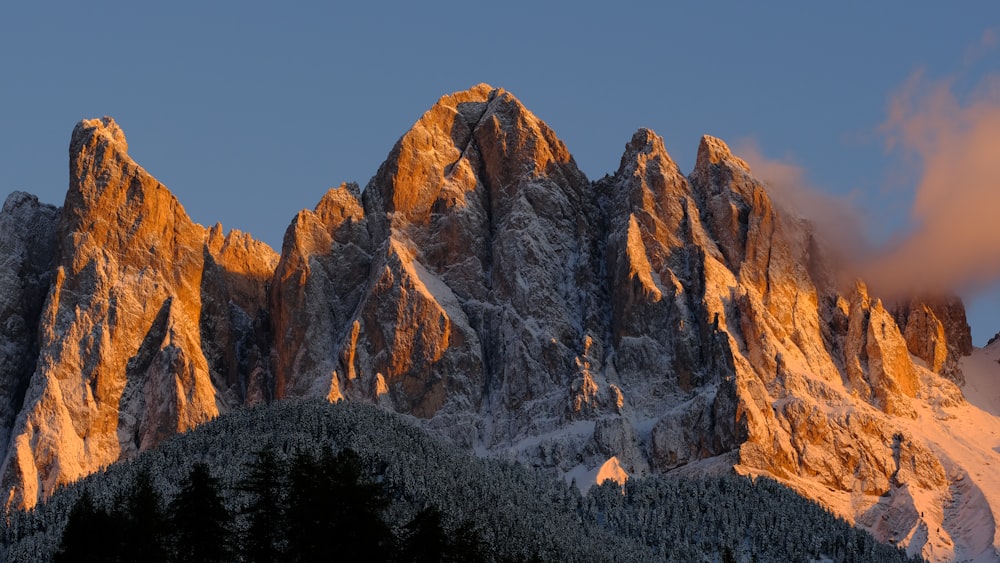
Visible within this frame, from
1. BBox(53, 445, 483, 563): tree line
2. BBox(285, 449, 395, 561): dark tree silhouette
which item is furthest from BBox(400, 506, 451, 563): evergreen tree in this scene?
BBox(285, 449, 395, 561): dark tree silhouette

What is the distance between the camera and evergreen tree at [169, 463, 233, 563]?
485 feet

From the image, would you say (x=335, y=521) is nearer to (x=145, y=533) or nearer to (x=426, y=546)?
(x=426, y=546)

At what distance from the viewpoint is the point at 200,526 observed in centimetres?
14825

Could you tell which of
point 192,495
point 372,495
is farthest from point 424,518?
point 192,495

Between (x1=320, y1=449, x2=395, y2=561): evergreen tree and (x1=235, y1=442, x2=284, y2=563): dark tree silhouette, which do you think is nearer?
(x1=320, y1=449, x2=395, y2=561): evergreen tree

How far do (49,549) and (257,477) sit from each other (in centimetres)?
5313

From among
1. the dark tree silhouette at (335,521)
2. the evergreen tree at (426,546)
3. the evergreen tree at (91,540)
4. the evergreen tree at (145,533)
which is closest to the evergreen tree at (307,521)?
the dark tree silhouette at (335,521)

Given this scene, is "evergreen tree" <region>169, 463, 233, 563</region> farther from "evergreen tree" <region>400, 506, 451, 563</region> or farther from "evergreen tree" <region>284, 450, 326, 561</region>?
"evergreen tree" <region>400, 506, 451, 563</region>

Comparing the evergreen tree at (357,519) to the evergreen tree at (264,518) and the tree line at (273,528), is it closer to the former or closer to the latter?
the tree line at (273,528)

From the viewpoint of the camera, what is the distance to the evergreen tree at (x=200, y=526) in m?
148

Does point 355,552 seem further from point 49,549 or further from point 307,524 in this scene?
point 49,549

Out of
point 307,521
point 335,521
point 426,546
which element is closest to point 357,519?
point 335,521

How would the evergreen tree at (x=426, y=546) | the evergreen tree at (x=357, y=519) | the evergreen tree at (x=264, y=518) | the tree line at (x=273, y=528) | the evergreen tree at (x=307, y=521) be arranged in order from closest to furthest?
1. the evergreen tree at (x=307, y=521)
2. the evergreen tree at (x=357, y=519)
3. the tree line at (x=273, y=528)
4. the evergreen tree at (x=264, y=518)
5. the evergreen tree at (x=426, y=546)

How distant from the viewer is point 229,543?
485ft
